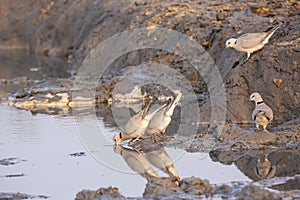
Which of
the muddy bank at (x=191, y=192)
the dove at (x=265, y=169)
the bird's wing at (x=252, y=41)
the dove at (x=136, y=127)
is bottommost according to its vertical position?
the muddy bank at (x=191, y=192)

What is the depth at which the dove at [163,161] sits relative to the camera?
900 cm

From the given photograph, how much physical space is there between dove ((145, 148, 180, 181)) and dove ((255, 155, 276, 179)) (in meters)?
0.94

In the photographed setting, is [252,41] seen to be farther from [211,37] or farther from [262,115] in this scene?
[211,37]

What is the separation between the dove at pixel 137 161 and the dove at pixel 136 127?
0.47 feet

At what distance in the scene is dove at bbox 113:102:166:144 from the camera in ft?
35.0

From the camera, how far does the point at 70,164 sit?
9.74 meters

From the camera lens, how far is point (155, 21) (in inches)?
723

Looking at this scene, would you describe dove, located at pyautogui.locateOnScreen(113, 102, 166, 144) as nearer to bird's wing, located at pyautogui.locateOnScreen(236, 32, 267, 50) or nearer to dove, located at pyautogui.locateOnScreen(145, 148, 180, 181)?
dove, located at pyautogui.locateOnScreen(145, 148, 180, 181)

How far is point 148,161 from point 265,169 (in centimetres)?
164

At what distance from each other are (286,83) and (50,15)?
19668mm

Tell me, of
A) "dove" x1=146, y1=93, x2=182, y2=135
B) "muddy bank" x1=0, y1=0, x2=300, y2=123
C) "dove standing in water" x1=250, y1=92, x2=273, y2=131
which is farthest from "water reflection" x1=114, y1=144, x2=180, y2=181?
"muddy bank" x1=0, y1=0, x2=300, y2=123

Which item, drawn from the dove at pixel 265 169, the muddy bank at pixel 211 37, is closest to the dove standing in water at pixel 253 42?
the muddy bank at pixel 211 37

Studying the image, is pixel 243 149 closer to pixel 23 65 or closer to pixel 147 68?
pixel 147 68

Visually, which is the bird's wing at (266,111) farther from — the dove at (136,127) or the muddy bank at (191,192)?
the muddy bank at (191,192)
